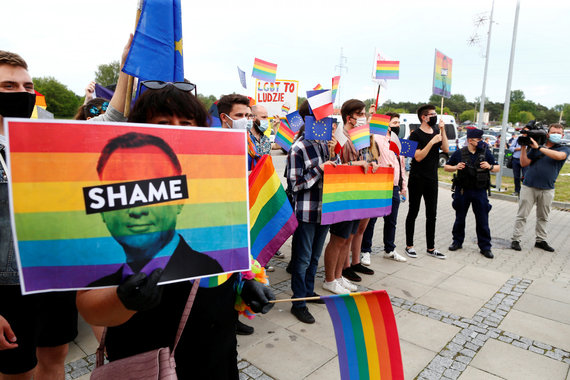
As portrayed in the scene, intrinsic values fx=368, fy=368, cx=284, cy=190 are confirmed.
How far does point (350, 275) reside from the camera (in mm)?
4621

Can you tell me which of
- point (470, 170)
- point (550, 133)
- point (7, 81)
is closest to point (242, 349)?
point (7, 81)

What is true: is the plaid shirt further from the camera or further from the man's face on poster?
the camera

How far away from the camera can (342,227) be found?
12.9 feet

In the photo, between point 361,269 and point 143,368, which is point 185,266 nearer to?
point 143,368

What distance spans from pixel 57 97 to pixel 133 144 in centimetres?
5878

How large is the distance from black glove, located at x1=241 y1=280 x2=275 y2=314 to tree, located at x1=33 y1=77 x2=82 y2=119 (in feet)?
178

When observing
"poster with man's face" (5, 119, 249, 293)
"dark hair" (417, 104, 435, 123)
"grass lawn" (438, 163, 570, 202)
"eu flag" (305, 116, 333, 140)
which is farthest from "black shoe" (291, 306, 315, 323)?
"grass lawn" (438, 163, 570, 202)

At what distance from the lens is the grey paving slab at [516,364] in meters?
2.82

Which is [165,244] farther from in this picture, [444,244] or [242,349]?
[444,244]

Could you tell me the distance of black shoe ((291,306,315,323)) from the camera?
3.49 metres

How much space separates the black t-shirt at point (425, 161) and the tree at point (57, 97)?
170 feet

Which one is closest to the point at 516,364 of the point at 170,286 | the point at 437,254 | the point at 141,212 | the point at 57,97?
the point at 437,254

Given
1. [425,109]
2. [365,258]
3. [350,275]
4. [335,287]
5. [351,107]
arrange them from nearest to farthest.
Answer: [351,107] < [335,287] < [350,275] < [365,258] < [425,109]

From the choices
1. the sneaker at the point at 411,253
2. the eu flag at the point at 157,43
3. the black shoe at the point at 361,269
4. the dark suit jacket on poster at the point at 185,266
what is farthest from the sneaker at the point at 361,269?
the dark suit jacket on poster at the point at 185,266
